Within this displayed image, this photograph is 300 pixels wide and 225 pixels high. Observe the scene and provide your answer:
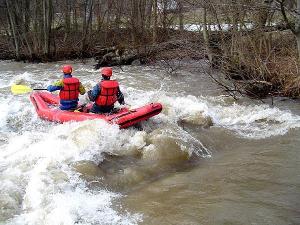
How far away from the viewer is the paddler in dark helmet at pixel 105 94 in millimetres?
7691

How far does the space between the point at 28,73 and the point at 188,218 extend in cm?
1074

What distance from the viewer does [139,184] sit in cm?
595

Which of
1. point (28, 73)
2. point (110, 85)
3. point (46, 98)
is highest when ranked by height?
point (110, 85)

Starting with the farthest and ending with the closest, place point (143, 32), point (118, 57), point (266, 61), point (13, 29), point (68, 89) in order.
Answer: point (143, 32) < point (13, 29) < point (118, 57) < point (266, 61) < point (68, 89)

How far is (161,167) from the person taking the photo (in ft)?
21.3

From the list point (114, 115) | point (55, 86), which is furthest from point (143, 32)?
point (114, 115)

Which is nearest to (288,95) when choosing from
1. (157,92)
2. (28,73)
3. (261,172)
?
(157,92)

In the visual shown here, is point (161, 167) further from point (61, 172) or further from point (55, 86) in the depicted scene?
point (55, 86)

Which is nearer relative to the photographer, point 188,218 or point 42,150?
point 188,218

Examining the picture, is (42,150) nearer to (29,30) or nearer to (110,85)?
(110,85)

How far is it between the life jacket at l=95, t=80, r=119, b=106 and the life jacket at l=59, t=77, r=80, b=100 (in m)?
0.67

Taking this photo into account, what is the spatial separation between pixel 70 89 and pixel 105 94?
34.9 inches

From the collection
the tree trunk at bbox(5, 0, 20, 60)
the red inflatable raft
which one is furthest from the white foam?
the tree trunk at bbox(5, 0, 20, 60)

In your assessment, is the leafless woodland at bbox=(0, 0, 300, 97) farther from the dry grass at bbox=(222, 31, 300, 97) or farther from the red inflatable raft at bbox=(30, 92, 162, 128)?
the red inflatable raft at bbox=(30, 92, 162, 128)
